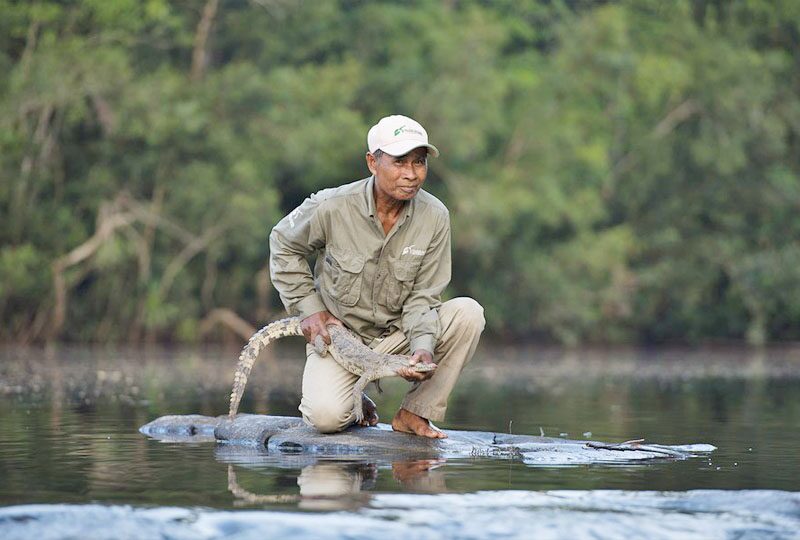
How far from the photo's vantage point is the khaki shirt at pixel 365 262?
310 inches

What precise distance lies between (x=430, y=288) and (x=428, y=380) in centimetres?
50

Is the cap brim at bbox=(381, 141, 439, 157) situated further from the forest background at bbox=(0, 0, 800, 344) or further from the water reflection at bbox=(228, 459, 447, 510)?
the forest background at bbox=(0, 0, 800, 344)

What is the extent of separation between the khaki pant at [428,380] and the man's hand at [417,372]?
0.33m

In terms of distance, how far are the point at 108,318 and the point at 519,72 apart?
11.9m

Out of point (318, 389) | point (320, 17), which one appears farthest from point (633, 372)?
point (320, 17)

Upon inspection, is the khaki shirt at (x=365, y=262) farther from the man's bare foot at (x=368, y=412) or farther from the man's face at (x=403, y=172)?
the man's bare foot at (x=368, y=412)

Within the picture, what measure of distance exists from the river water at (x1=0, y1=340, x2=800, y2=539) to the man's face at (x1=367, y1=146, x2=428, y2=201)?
1.38m

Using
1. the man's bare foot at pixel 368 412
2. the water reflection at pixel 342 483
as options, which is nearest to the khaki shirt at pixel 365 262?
the man's bare foot at pixel 368 412

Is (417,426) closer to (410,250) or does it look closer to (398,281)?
(398,281)

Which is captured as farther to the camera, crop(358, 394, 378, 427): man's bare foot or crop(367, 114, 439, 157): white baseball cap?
crop(358, 394, 378, 427): man's bare foot

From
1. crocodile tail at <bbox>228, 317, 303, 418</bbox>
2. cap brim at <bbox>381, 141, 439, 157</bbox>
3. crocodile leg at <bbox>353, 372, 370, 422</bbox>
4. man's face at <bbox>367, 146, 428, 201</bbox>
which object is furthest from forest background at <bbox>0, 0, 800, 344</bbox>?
cap brim at <bbox>381, 141, 439, 157</bbox>

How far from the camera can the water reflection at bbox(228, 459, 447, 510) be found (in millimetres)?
5980

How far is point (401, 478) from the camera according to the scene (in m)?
6.82

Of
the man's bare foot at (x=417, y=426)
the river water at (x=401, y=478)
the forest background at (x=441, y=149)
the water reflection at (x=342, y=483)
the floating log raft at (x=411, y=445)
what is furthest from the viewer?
the forest background at (x=441, y=149)
